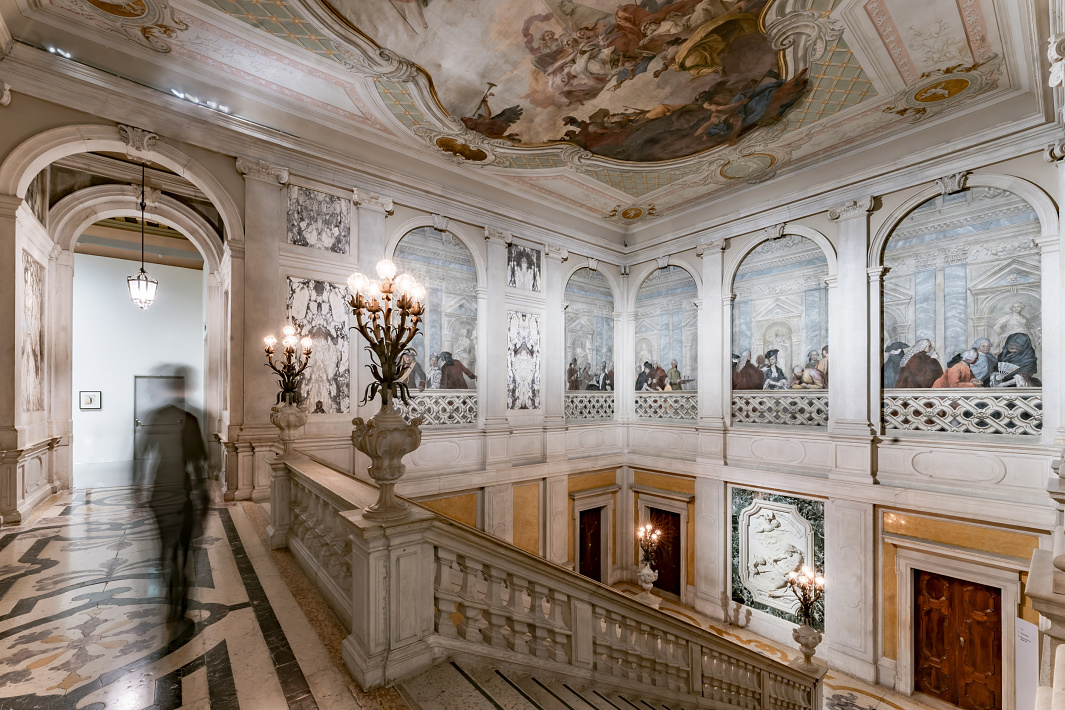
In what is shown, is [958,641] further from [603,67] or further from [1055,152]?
[603,67]

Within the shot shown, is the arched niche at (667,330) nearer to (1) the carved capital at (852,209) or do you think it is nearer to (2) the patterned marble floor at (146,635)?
(1) the carved capital at (852,209)

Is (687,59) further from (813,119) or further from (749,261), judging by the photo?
(749,261)

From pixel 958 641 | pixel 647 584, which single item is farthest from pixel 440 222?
pixel 958 641

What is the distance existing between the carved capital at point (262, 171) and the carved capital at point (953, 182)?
10.4m

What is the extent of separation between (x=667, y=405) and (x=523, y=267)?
4.86m

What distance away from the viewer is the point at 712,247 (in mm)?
10508

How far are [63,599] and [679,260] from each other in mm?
11341

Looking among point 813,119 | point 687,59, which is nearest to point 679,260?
point 813,119

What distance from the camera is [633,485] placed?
11750mm

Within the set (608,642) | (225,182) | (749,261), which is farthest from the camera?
(749,261)

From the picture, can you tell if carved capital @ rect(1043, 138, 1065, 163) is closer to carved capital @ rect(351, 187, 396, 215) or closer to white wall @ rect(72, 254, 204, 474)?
carved capital @ rect(351, 187, 396, 215)

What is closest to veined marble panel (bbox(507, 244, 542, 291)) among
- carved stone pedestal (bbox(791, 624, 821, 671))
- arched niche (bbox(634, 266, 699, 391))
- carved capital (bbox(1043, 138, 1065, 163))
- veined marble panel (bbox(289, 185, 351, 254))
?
arched niche (bbox(634, 266, 699, 391))

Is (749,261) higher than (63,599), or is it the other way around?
(749,261)

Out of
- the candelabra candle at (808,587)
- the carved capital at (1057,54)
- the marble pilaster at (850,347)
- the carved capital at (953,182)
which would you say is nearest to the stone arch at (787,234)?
the marble pilaster at (850,347)
